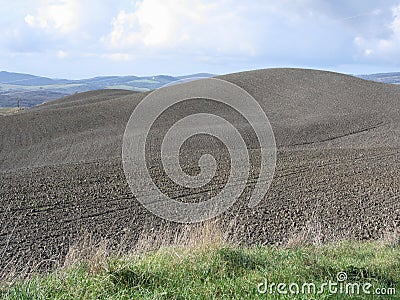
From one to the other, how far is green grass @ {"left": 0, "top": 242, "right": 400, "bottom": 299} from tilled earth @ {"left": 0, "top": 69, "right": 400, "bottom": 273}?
6.13ft

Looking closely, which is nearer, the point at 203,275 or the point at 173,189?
the point at 203,275

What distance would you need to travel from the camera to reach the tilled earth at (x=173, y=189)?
10.6 m

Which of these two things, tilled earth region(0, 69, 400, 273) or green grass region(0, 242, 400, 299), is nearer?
green grass region(0, 242, 400, 299)

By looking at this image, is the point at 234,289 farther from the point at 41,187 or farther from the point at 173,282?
the point at 41,187

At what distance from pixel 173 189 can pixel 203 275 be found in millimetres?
10173

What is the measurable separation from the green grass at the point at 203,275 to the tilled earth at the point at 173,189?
A: 6.13 feet

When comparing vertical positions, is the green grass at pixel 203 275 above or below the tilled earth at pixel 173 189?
above

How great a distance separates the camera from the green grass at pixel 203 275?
462 centimetres

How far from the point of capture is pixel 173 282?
16.3ft

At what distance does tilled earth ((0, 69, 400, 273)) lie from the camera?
34.8 ft

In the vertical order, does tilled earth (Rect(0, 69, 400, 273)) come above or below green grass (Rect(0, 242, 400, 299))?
below

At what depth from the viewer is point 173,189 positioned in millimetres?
15359

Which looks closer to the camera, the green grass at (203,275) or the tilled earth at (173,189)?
the green grass at (203,275)

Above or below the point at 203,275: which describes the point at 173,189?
below
